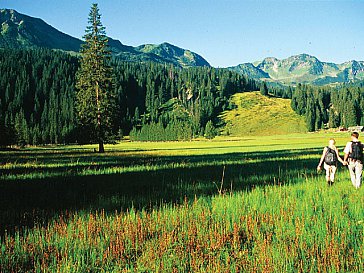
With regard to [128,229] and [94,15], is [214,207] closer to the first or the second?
[128,229]

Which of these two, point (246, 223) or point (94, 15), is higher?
point (94, 15)

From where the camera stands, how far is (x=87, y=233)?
537cm

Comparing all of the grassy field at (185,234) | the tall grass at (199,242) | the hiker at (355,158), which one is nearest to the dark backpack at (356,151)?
the hiker at (355,158)

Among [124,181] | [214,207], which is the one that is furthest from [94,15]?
[214,207]

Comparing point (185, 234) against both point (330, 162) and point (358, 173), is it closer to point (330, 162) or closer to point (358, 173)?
point (358, 173)

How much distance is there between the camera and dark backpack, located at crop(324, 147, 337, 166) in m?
11.9

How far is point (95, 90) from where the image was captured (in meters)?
42.4

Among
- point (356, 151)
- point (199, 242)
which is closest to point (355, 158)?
point (356, 151)

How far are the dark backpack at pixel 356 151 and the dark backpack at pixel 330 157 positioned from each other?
2.39 ft

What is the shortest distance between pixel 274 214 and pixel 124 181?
6815 millimetres

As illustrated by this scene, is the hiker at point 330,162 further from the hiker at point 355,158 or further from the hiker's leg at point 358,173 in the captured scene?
the hiker's leg at point 358,173

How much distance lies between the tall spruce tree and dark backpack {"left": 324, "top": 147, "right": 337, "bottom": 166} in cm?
3317

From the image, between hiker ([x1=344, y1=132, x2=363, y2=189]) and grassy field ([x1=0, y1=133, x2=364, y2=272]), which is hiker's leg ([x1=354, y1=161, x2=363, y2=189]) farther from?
grassy field ([x1=0, y1=133, x2=364, y2=272])

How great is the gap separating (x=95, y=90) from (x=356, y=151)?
36.7 meters
